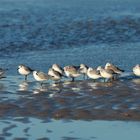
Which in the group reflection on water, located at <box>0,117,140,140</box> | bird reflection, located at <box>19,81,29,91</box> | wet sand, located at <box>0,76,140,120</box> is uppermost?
bird reflection, located at <box>19,81,29,91</box>

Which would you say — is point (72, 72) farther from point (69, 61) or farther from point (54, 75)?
point (69, 61)

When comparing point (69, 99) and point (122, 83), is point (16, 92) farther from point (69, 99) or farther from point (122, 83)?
point (122, 83)

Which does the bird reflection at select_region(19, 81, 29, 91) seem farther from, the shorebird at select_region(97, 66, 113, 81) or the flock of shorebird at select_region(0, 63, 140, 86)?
the shorebird at select_region(97, 66, 113, 81)

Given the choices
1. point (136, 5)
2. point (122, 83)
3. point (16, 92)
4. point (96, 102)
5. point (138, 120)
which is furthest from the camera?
point (136, 5)

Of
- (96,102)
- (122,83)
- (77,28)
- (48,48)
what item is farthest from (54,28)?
(96,102)

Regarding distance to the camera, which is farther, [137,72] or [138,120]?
[137,72]

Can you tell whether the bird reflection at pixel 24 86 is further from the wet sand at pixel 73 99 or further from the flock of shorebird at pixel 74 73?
the flock of shorebird at pixel 74 73

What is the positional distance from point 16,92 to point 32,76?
2.94m

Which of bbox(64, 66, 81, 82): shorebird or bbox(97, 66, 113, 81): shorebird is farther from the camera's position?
bbox(64, 66, 81, 82): shorebird

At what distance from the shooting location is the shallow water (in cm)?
1338

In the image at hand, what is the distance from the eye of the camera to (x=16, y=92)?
16.7m

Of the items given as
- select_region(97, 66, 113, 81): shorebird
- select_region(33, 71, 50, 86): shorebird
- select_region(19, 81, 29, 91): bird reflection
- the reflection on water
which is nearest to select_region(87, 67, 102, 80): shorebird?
select_region(97, 66, 113, 81): shorebird

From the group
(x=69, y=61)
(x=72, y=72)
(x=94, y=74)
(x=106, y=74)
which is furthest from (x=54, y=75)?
(x=69, y=61)

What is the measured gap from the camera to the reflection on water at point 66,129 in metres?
12.5
